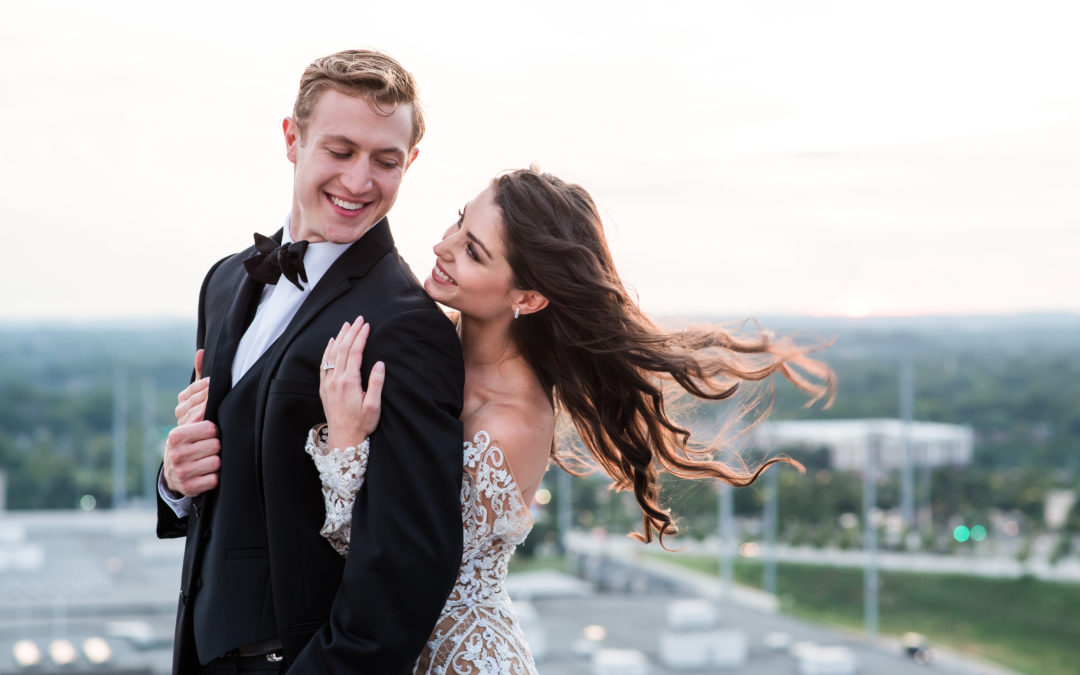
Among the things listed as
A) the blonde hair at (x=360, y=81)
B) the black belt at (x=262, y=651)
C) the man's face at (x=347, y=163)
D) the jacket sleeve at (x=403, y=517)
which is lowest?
the black belt at (x=262, y=651)

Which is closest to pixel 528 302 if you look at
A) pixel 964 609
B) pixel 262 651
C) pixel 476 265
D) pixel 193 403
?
pixel 476 265

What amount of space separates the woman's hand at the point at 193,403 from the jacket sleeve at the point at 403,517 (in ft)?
1.51

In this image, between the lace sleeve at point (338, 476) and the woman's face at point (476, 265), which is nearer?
the lace sleeve at point (338, 476)

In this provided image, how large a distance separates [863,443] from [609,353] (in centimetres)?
5766

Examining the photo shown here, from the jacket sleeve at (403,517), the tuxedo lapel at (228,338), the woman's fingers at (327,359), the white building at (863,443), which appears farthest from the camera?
the white building at (863,443)

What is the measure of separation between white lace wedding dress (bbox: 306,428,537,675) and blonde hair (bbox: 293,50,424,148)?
0.87 m

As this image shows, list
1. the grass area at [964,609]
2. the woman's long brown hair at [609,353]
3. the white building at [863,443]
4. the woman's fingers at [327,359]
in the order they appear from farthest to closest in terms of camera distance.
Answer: the white building at [863,443] → the grass area at [964,609] → the woman's long brown hair at [609,353] → the woman's fingers at [327,359]

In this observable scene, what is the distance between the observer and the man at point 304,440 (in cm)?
275

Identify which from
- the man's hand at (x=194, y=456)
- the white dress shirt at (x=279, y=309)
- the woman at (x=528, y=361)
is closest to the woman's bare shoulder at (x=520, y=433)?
the woman at (x=528, y=361)

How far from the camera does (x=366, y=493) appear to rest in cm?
279

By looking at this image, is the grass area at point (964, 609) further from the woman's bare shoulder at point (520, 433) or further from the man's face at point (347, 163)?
the man's face at point (347, 163)

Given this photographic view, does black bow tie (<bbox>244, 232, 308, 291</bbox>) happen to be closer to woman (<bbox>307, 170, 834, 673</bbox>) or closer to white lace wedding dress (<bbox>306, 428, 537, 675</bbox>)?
woman (<bbox>307, 170, 834, 673</bbox>)

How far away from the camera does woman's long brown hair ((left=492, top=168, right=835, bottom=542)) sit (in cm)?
323

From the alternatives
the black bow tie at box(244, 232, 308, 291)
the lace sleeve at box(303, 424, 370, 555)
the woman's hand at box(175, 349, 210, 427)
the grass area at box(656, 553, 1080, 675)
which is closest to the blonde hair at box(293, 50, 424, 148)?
the black bow tie at box(244, 232, 308, 291)
